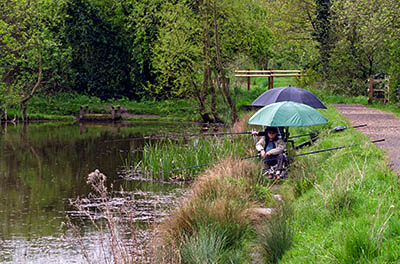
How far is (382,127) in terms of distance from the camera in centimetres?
1644

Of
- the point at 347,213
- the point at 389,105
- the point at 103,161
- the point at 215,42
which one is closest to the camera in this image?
the point at 347,213

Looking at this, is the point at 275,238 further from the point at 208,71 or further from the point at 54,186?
the point at 208,71

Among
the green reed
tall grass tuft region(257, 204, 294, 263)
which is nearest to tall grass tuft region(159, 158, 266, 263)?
tall grass tuft region(257, 204, 294, 263)

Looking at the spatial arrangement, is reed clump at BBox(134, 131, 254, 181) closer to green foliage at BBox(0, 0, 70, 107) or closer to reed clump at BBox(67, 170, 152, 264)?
reed clump at BBox(67, 170, 152, 264)

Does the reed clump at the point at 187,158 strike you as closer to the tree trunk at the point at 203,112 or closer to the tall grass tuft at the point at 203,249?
the tall grass tuft at the point at 203,249

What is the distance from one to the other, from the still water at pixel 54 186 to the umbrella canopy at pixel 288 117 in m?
2.50

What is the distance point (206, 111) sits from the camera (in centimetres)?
3092

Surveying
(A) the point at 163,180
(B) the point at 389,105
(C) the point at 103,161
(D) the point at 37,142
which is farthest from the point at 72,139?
(B) the point at 389,105

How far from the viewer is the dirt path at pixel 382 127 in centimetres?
1161

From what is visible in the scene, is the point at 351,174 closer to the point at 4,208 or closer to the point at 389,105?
the point at 4,208

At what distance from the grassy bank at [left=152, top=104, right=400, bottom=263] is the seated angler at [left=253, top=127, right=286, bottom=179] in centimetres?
215

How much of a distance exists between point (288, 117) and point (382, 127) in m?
4.09

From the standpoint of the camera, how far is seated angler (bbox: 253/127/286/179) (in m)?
13.4

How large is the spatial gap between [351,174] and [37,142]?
17.7 m
